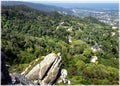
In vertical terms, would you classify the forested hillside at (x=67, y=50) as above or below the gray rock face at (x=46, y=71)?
below

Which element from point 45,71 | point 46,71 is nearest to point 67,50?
point 46,71

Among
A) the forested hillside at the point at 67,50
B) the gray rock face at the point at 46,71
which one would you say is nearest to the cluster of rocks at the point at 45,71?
the gray rock face at the point at 46,71

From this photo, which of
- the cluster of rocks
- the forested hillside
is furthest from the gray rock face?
the forested hillside

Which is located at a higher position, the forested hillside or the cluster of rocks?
the cluster of rocks

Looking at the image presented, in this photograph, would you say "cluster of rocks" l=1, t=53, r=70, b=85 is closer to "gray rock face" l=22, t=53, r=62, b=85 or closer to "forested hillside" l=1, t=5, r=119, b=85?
"gray rock face" l=22, t=53, r=62, b=85

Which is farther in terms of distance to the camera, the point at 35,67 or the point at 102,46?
the point at 102,46

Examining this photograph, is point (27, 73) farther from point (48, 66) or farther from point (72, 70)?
point (72, 70)

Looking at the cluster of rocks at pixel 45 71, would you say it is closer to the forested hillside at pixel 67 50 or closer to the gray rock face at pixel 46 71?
the gray rock face at pixel 46 71

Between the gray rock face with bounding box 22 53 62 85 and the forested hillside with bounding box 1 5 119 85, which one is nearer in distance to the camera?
the gray rock face with bounding box 22 53 62 85

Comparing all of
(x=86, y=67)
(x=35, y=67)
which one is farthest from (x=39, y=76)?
(x=86, y=67)
